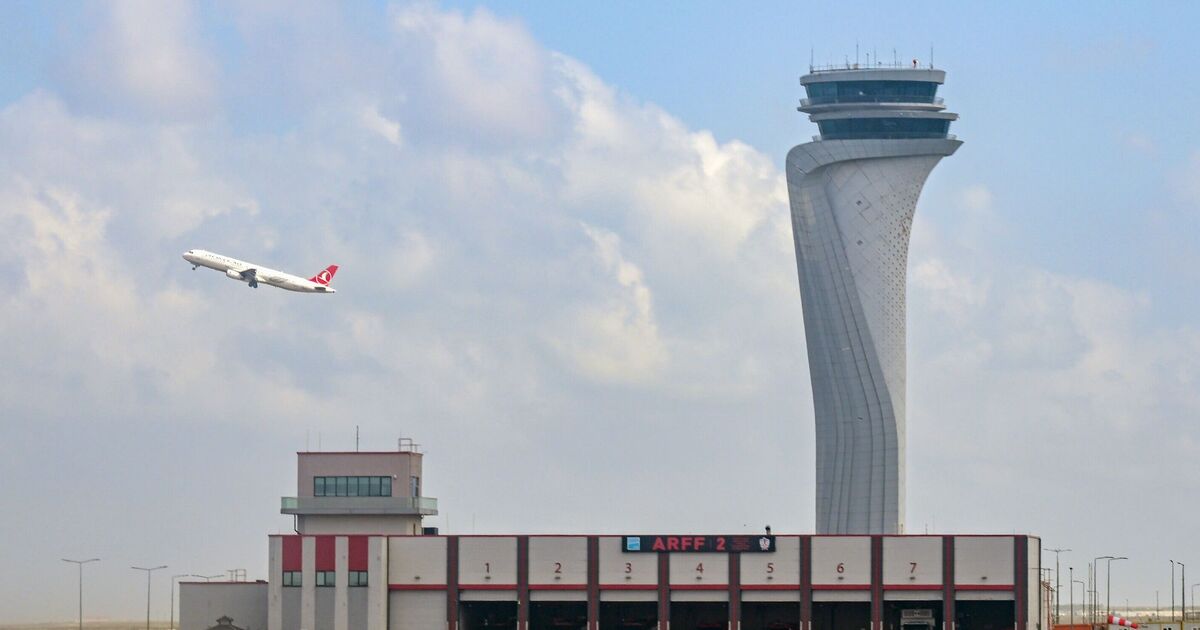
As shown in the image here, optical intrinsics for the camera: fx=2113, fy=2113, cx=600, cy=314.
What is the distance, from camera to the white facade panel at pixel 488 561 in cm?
15725

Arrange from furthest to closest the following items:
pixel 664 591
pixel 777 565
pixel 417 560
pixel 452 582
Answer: pixel 417 560 < pixel 452 582 < pixel 664 591 < pixel 777 565

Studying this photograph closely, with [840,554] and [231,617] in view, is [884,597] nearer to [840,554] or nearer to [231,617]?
[840,554]

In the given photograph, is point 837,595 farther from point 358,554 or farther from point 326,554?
point 326,554

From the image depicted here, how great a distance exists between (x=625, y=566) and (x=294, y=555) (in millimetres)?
24968

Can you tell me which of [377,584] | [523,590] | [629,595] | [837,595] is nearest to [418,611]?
[377,584]

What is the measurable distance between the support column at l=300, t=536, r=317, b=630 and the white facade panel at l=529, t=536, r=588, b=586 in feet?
53.5

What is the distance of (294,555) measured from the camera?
159000mm

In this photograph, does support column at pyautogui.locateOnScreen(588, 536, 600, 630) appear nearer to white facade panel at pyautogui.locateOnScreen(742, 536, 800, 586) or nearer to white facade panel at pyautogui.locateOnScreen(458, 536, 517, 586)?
white facade panel at pyautogui.locateOnScreen(458, 536, 517, 586)

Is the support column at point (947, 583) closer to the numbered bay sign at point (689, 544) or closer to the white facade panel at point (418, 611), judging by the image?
the numbered bay sign at point (689, 544)

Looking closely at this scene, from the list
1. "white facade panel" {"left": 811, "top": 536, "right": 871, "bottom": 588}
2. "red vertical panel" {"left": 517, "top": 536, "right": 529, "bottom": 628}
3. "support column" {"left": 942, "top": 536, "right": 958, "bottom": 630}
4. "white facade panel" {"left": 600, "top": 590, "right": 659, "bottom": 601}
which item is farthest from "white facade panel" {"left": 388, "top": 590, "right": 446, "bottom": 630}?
"support column" {"left": 942, "top": 536, "right": 958, "bottom": 630}

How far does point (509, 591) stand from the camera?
15725cm

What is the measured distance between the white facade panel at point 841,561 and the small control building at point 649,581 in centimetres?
7

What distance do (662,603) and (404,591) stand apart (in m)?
19.4

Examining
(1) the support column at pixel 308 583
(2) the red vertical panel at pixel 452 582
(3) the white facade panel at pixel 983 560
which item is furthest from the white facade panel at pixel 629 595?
(3) the white facade panel at pixel 983 560
